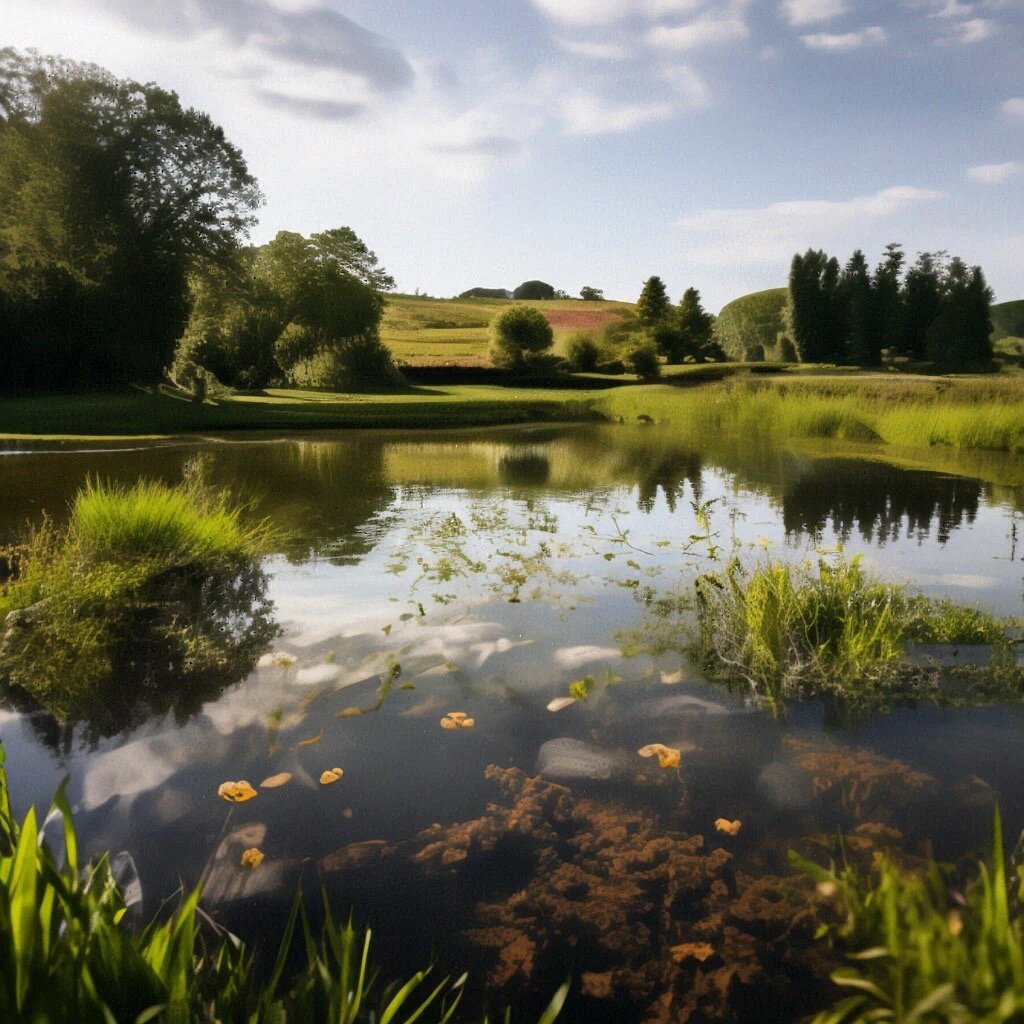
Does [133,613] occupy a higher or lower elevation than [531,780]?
higher

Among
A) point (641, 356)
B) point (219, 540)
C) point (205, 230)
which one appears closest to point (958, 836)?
point (219, 540)

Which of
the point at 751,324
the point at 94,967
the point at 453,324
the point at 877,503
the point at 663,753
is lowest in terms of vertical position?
the point at 663,753

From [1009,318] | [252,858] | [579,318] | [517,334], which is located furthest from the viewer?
[1009,318]

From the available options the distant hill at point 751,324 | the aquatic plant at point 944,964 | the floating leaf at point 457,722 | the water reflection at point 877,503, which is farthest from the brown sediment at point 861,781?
the distant hill at point 751,324

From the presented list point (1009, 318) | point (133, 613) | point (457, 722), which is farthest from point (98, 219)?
point (1009, 318)

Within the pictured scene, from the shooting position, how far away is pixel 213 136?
2767cm

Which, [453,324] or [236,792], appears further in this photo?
[453,324]

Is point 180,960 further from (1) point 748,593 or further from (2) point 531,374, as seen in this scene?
(2) point 531,374

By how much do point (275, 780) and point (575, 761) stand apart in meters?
1.20

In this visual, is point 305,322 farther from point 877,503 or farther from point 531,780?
point 531,780

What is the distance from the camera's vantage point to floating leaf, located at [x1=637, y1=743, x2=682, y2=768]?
353cm

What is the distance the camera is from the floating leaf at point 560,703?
4.09 metres

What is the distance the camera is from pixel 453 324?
5606cm

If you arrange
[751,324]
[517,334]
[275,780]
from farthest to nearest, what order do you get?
1. [751,324]
2. [517,334]
3. [275,780]
